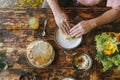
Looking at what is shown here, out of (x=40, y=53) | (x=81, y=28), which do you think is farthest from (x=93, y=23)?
(x=40, y=53)

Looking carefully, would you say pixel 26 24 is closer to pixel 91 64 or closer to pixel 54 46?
pixel 54 46

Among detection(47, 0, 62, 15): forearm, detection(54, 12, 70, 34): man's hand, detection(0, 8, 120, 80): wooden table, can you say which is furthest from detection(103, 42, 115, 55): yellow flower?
detection(47, 0, 62, 15): forearm

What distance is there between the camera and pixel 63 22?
1.66m

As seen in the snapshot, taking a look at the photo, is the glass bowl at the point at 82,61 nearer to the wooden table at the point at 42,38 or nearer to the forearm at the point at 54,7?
the wooden table at the point at 42,38

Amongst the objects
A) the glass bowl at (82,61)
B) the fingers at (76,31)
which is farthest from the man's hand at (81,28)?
the glass bowl at (82,61)

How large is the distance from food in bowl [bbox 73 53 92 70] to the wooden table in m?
0.03

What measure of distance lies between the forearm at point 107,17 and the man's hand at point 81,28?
0.04 meters

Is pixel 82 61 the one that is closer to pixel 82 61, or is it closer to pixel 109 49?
pixel 82 61

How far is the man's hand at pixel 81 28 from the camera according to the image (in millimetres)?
1634

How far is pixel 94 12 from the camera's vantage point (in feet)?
5.66

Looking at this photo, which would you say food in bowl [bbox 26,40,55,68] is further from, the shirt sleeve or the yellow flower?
the shirt sleeve

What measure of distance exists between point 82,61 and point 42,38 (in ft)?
1.02

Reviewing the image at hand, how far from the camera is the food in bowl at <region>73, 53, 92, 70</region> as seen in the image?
1.58 m

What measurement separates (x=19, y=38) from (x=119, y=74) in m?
0.70
